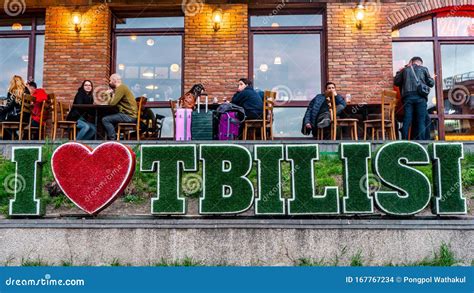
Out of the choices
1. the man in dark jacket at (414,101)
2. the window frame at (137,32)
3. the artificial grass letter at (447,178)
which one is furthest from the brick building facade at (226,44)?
the artificial grass letter at (447,178)

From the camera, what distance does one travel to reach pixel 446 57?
12250mm

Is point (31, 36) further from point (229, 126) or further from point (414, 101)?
point (414, 101)

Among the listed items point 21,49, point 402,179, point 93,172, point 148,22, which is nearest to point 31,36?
point 21,49

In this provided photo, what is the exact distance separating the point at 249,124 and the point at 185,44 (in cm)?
297

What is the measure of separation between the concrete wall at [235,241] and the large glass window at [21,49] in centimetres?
685

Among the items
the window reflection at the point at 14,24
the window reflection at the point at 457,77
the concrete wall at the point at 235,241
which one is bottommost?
the concrete wall at the point at 235,241

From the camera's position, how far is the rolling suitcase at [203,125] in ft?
32.8

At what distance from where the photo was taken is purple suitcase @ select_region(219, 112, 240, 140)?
981 centimetres

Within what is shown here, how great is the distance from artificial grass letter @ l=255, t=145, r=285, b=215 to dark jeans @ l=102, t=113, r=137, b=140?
146 inches

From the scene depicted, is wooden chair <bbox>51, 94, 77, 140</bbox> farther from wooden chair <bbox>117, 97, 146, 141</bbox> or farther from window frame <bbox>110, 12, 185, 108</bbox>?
window frame <bbox>110, 12, 185, 108</bbox>

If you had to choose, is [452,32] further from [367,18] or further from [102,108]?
[102,108]

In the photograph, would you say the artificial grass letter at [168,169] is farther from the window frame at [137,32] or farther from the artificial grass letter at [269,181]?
the window frame at [137,32]

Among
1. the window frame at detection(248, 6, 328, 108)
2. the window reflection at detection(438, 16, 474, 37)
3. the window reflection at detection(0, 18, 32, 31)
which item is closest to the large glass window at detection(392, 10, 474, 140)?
the window reflection at detection(438, 16, 474, 37)

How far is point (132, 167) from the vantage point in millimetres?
6578
